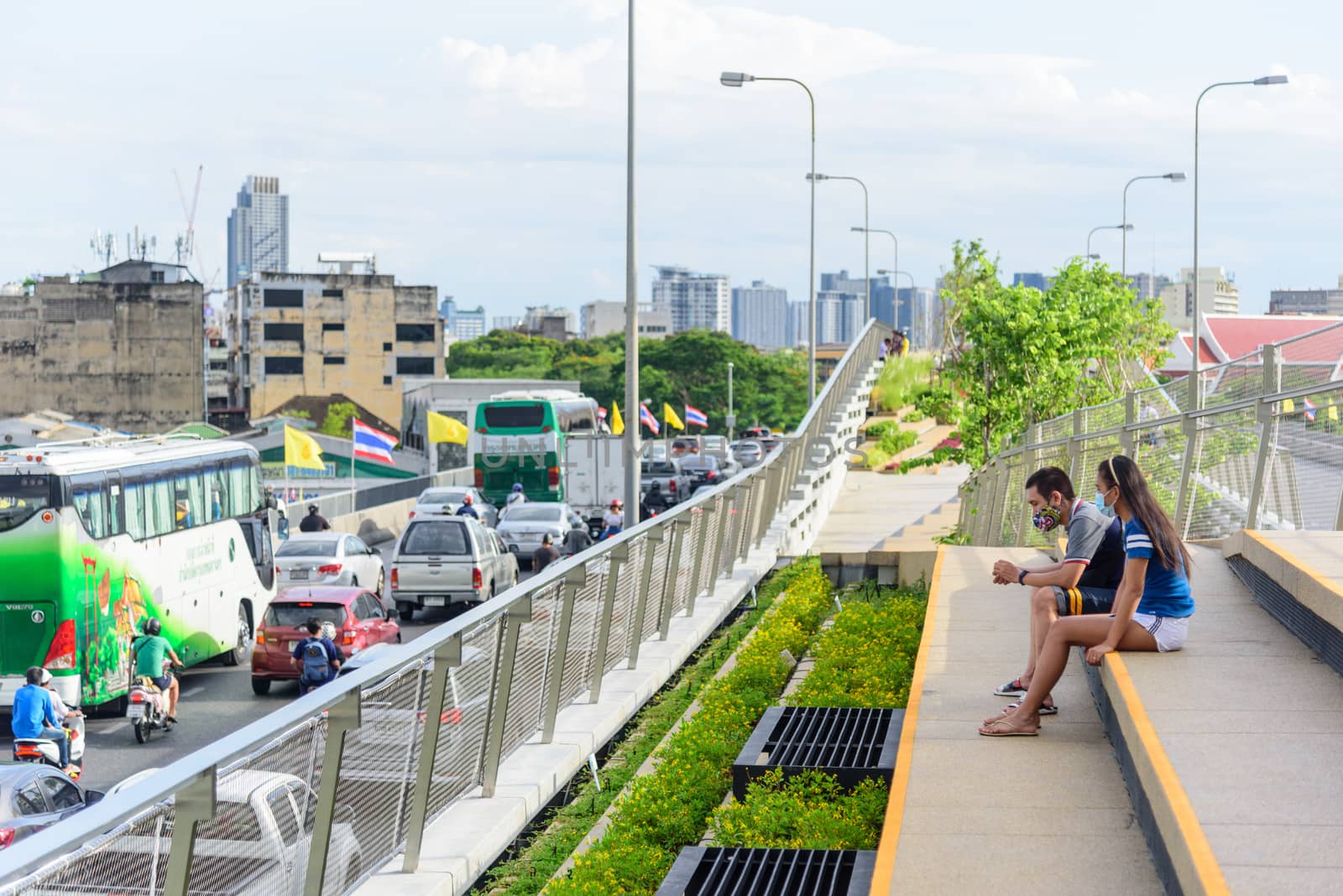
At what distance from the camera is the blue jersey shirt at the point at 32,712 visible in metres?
14.7

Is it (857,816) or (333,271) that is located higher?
(333,271)

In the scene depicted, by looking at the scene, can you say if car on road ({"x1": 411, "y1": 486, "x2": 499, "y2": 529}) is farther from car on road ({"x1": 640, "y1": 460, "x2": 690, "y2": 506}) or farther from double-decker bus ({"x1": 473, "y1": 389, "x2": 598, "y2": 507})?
car on road ({"x1": 640, "y1": 460, "x2": 690, "y2": 506})

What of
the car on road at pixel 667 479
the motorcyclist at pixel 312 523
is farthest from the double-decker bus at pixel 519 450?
the motorcyclist at pixel 312 523

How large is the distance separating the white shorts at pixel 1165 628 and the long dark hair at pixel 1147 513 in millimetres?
317

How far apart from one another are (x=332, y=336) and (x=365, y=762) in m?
110

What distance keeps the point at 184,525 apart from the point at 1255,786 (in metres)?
Result: 18.3

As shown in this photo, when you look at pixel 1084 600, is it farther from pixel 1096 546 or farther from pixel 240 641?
pixel 240 641

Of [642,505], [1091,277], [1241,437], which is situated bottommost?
[642,505]

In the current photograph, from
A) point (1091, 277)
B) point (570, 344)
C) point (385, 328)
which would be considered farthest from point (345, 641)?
point (570, 344)

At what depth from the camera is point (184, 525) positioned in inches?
862

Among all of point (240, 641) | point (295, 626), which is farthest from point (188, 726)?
point (240, 641)

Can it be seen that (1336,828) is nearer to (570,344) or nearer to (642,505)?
(642,505)

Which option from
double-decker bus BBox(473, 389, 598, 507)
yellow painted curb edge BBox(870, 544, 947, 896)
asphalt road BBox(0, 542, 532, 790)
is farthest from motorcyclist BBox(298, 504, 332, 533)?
yellow painted curb edge BBox(870, 544, 947, 896)

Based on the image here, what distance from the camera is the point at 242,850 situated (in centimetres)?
519
